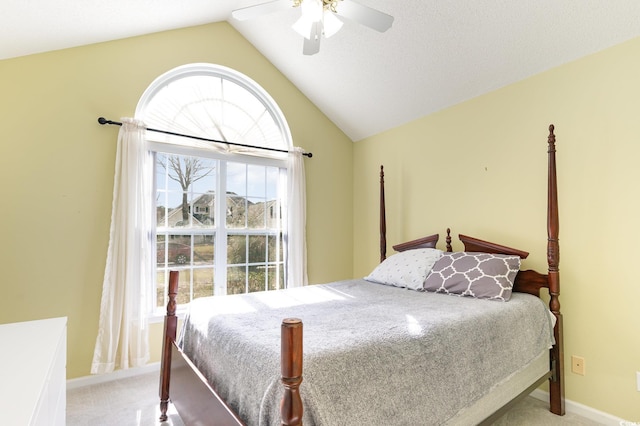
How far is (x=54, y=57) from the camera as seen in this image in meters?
2.60

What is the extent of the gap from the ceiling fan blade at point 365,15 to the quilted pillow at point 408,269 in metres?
1.77

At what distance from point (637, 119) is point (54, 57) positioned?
4086 millimetres

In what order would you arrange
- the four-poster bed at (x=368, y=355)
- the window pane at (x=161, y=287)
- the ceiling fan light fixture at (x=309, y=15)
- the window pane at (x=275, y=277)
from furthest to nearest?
the window pane at (x=275, y=277) < the window pane at (x=161, y=287) < the ceiling fan light fixture at (x=309, y=15) < the four-poster bed at (x=368, y=355)

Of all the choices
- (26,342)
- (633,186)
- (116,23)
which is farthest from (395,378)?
(116,23)

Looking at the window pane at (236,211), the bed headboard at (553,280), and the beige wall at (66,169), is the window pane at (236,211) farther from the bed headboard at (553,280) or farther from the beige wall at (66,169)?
the bed headboard at (553,280)

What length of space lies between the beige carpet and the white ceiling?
2.41 meters

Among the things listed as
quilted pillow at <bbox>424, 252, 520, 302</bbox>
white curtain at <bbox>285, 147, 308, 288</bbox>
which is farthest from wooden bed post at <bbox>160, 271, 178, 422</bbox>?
quilted pillow at <bbox>424, 252, 520, 302</bbox>

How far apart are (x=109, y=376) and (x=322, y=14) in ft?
10.1

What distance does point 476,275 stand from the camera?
2.35 meters

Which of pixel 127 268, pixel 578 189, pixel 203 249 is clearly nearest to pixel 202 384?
pixel 127 268

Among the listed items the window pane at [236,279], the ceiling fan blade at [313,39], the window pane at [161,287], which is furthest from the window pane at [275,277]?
the ceiling fan blade at [313,39]

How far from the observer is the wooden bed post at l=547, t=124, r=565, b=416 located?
2217mm

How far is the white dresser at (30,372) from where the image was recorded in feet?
2.63

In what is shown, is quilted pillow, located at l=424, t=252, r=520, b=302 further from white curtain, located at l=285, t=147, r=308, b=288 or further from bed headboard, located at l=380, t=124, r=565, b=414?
white curtain, located at l=285, t=147, r=308, b=288
